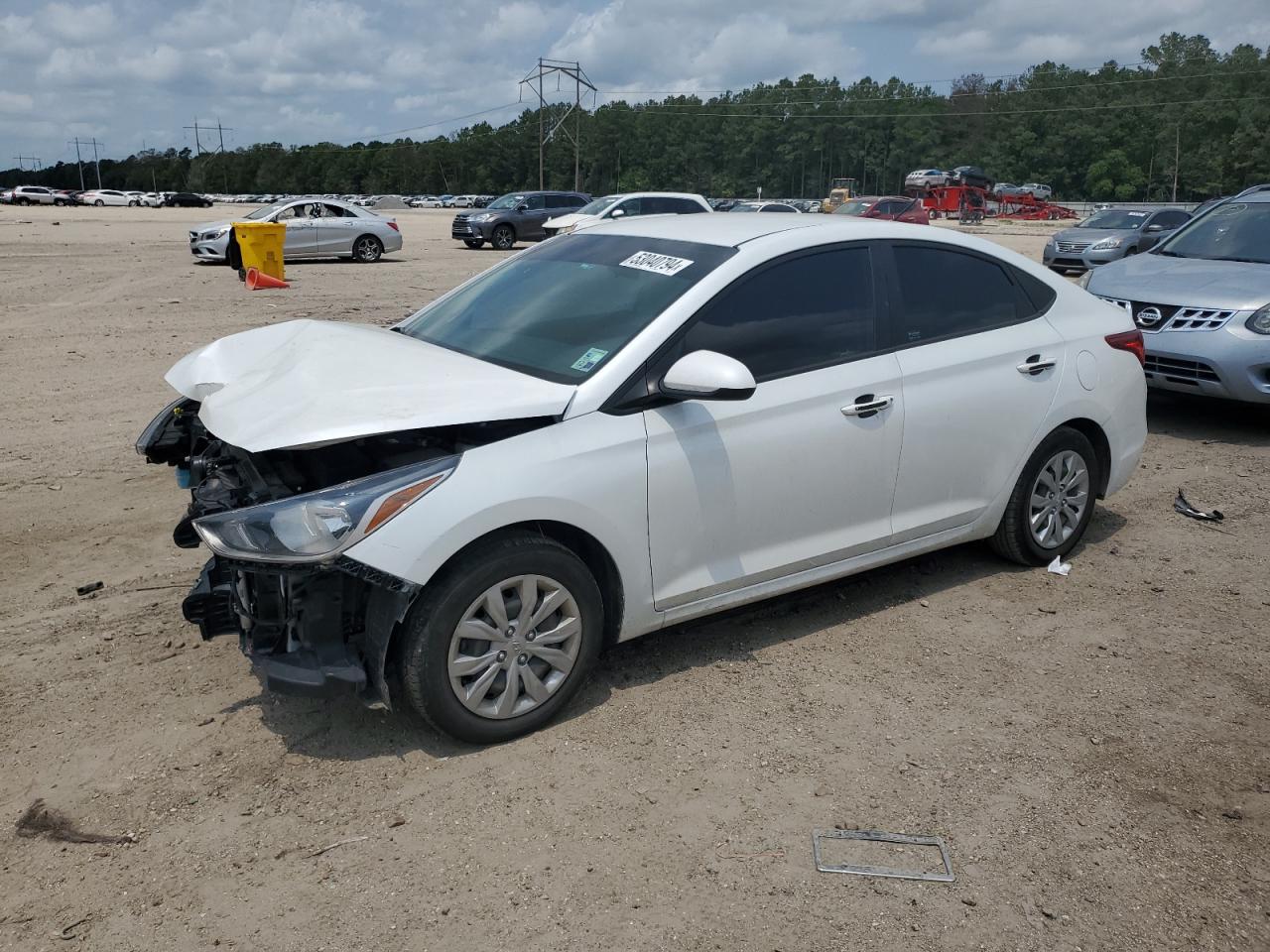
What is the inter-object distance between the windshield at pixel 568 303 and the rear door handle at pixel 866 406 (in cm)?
79

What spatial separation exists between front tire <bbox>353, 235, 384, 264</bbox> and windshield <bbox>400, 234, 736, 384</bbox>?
20.6 m

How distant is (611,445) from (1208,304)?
6205 millimetres

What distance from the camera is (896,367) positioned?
4570mm

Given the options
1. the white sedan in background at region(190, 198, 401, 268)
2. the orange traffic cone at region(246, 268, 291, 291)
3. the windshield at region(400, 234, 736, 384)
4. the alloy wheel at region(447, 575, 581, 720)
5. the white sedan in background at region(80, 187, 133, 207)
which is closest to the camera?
the alloy wheel at region(447, 575, 581, 720)

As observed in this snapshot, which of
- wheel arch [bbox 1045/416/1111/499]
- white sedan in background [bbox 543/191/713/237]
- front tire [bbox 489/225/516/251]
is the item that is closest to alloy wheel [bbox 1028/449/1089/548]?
wheel arch [bbox 1045/416/1111/499]

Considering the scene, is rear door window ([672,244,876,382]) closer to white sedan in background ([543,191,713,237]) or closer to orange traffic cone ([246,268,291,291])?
orange traffic cone ([246,268,291,291])

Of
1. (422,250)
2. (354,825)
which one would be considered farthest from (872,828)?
(422,250)

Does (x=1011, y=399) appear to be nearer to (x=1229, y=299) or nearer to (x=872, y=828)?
(x=872, y=828)

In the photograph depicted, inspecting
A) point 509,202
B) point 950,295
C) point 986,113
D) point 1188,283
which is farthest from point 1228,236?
point 986,113

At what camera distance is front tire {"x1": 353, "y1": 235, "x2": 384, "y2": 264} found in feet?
80.6

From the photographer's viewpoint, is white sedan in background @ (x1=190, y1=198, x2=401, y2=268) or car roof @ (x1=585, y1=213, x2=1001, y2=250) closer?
car roof @ (x1=585, y1=213, x2=1001, y2=250)

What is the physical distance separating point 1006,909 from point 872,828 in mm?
472

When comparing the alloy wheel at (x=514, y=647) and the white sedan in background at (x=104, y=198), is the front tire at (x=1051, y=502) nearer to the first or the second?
the alloy wheel at (x=514, y=647)

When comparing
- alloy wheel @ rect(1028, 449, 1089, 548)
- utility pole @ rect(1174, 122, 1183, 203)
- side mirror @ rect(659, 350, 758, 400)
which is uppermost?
utility pole @ rect(1174, 122, 1183, 203)
